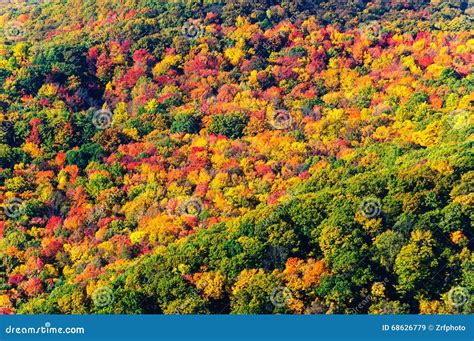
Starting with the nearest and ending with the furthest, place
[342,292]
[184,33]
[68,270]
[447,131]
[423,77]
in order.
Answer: [342,292] → [68,270] → [447,131] → [423,77] → [184,33]

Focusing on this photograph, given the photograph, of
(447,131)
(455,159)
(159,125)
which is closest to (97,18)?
(159,125)

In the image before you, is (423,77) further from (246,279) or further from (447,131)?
(246,279)

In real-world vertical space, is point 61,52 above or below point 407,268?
above

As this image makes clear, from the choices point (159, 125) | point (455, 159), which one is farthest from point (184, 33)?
point (455, 159)

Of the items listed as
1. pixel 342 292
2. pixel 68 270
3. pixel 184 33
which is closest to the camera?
pixel 342 292

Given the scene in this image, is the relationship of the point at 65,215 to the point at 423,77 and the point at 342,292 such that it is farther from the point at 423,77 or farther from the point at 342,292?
the point at 423,77

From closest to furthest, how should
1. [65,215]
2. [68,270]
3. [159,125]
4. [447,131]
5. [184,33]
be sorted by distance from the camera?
[68,270], [65,215], [447,131], [159,125], [184,33]

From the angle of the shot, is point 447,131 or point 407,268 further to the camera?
point 447,131
